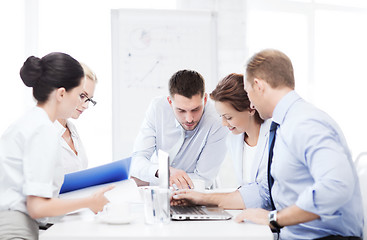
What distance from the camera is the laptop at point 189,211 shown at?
1.58 m

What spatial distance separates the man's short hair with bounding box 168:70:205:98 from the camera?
2449 millimetres

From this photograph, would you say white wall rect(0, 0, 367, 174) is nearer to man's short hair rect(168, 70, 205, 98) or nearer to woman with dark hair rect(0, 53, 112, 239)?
man's short hair rect(168, 70, 205, 98)

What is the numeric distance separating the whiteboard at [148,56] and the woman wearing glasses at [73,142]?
47.7 inches

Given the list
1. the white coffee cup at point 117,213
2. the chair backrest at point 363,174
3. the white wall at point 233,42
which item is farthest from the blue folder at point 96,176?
the white wall at point 233,42

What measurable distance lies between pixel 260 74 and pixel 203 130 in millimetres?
1056

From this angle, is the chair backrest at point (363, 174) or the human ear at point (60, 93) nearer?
the human ear at point (60, 93)

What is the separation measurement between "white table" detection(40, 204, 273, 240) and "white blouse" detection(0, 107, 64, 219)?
15cm

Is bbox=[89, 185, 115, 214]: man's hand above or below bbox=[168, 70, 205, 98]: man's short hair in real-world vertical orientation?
below

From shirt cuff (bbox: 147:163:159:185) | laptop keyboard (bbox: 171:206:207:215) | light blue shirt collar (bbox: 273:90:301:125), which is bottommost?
shirt cuff (bbox: 147:163:159:185)

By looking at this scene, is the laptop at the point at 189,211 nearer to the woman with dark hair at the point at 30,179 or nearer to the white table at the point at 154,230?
the white table at the point at 154,230

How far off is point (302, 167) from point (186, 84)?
107 cm

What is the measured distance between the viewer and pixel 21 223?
57.9 inches

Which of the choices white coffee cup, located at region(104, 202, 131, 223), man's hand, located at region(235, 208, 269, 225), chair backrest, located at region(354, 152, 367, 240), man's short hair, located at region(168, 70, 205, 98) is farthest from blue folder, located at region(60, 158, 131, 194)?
chair backrest, located at region(354, 152, 367, 240)

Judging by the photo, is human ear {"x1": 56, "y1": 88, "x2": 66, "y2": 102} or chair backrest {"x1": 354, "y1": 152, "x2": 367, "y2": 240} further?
chair backrest {"x1": 354, "y1": 152, "x2": 367, "y2": 240}
